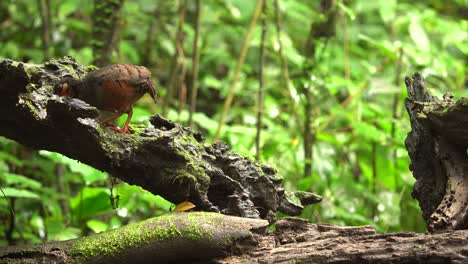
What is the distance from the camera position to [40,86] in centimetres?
194

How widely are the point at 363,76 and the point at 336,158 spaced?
89 centimetres

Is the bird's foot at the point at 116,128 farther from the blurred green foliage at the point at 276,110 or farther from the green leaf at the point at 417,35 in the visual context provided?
the green leaf at the point at 417,35

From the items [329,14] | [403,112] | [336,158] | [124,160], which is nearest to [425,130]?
[124,160]

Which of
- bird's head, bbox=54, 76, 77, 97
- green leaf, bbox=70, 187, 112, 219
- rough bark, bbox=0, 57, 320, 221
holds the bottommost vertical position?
green leaf, bbox=70, 187, 112, 219

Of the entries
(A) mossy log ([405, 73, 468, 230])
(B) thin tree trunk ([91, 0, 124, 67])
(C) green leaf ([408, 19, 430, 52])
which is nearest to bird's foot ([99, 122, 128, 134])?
(A) mossy log ([405, 73, 468, 230])

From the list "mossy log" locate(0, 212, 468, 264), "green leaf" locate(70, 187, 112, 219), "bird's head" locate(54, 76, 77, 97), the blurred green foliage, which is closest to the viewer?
"mossy log" locate(0, 212, 468, 264)

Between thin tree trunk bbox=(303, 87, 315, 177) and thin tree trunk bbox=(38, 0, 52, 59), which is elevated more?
thin tree trunk bbox=(38, 0, 52, 59)

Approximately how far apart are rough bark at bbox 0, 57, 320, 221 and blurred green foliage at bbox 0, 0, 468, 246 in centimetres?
87

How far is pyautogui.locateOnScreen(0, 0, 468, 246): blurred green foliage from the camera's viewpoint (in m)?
3.69

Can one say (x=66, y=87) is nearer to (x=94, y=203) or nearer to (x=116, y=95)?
(x=116, y=95)

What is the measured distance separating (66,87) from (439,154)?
119 cm

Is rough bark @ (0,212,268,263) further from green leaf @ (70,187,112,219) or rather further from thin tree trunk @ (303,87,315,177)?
thin tree trunk @ (303,87,315,177)

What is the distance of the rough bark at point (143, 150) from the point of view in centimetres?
179

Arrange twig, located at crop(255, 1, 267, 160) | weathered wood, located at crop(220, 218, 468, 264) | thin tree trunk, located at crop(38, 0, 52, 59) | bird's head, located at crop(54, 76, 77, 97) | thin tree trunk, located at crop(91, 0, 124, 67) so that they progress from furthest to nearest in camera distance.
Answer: thin tree trunk, located at crop(38, 0, 52, 59) → twig, located at crop(255, 1, 267, 160) → thin tree trunk, located at crop(91, 0, 124, 67) → bird's head, located at crop(54, 76, 77, 97) → weathered wood, located at crop(220, 218, 468, 264)
